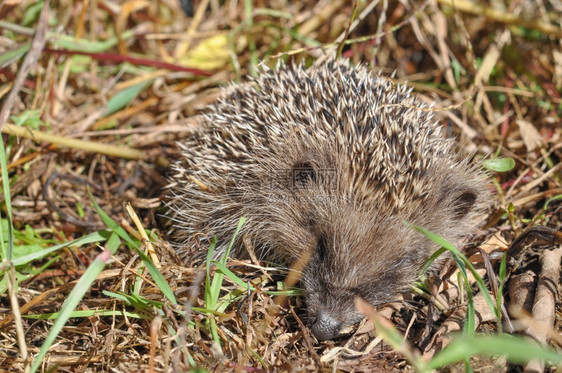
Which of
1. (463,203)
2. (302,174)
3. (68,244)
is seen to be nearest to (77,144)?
(68,244)

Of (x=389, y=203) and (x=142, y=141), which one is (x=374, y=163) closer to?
(x=389, y=203)

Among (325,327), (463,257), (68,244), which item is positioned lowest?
(325,327)

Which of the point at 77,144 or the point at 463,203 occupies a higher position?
the point at 463,203

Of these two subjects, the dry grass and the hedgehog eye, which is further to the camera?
the hedgehog eye

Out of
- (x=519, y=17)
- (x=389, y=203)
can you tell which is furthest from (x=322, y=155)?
(x=519, y=17)

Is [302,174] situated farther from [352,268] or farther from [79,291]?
[79,291]

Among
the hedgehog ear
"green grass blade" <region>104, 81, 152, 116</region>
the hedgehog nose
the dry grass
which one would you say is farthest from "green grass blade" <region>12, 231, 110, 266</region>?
the hedgehog ear

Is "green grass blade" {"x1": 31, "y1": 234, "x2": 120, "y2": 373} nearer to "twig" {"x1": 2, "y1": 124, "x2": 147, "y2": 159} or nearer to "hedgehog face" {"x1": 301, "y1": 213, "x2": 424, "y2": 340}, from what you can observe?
"hedgehog face" {"x1": 301, "y1": 213, "x2": 424, "y2": 340}
